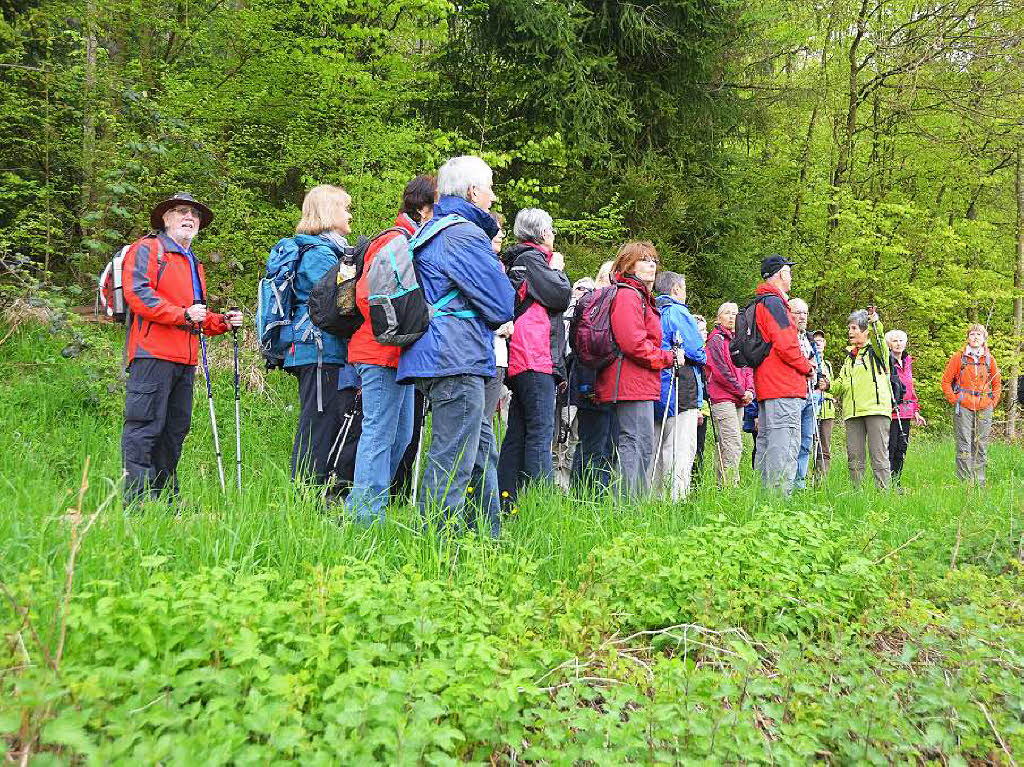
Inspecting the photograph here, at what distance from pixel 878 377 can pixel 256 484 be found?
266 inches

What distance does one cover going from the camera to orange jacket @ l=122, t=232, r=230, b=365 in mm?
4949

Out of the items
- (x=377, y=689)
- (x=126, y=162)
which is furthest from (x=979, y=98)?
(x=377, y=689)

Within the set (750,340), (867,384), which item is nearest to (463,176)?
(750,340)

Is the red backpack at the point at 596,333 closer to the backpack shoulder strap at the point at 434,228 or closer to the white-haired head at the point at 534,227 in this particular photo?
the white-haired head at the point at 534,227

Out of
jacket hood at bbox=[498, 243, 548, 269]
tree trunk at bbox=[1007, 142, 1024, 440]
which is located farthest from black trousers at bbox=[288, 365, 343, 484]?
tree trunk at bbox=[1007, 142, 1024, 440]

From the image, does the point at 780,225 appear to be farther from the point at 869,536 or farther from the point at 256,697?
the point at 256,697

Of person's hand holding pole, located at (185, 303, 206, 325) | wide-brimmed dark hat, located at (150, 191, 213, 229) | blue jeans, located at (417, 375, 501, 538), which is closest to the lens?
blue jeans, located at (417, 375, 501, 538)

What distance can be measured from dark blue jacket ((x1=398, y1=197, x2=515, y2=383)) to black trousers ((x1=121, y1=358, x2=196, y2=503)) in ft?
5.39

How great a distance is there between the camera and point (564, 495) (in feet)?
18.0

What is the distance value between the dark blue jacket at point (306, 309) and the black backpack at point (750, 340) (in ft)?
12.8

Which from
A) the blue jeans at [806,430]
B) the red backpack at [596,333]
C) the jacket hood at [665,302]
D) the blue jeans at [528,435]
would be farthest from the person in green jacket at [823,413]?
the blue jeans at [528,435]

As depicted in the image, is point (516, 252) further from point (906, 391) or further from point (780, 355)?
point (906, 391)

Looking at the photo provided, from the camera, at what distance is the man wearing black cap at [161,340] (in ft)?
16.2

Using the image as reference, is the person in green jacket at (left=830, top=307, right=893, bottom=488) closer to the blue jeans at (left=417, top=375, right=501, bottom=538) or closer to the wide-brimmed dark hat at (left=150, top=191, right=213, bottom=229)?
the blue jeans at (left=417, top=375, right=501, bottom=538)
